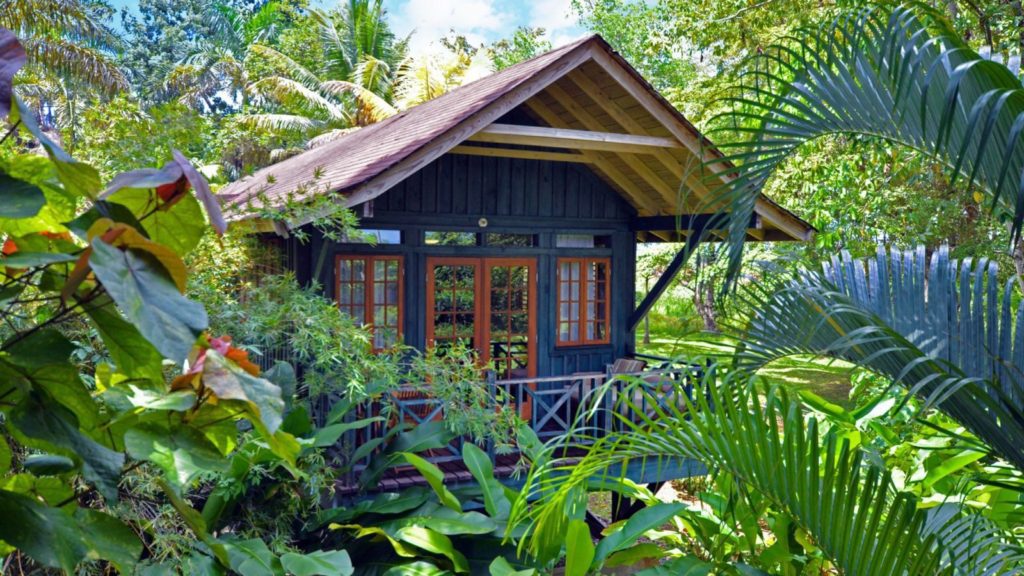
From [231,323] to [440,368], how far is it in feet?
→ 4.51

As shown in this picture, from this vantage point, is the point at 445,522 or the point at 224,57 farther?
the point at 224,57

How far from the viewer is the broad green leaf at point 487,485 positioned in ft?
17.7

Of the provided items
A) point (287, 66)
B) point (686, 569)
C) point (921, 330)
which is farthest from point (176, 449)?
point (287, 66)

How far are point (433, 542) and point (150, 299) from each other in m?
4.53

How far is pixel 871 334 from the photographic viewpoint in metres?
2.93

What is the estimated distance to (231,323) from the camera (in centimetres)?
529

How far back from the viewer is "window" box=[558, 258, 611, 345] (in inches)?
381

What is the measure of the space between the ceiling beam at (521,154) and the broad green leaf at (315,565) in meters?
5.14

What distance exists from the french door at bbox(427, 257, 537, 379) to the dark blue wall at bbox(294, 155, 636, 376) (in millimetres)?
96

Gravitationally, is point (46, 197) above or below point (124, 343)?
above

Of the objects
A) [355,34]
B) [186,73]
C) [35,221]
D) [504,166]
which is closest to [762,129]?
[35,221]

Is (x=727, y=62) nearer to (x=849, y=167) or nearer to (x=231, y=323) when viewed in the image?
(x=849, y=167)

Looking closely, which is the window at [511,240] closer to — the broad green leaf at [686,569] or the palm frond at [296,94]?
the broad green leaf at [686,569]

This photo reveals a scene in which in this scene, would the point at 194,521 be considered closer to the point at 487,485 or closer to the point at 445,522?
the point at 445,522
